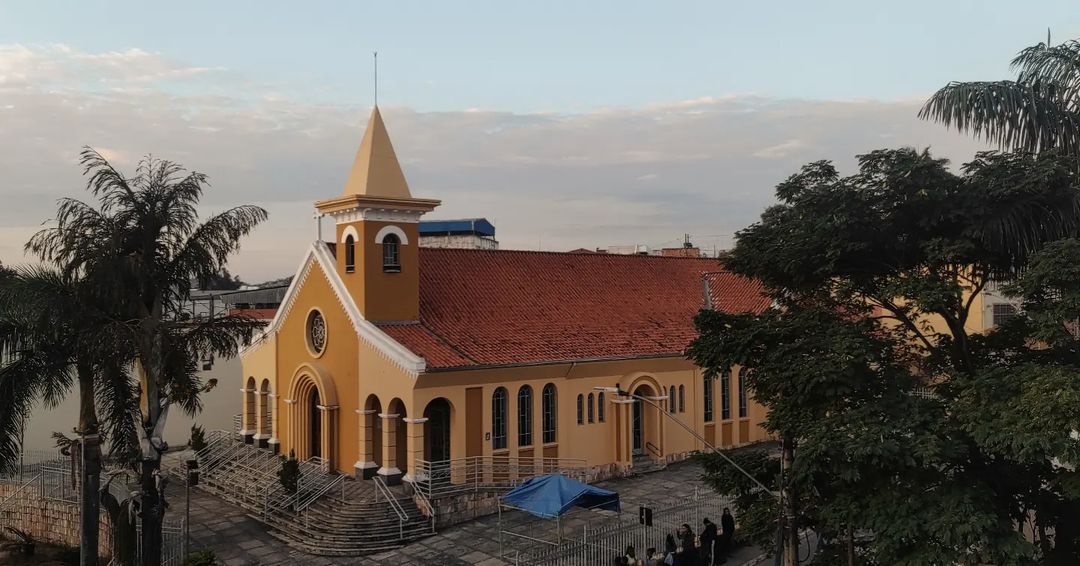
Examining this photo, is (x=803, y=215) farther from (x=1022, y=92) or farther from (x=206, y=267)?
(x=206, y=267)

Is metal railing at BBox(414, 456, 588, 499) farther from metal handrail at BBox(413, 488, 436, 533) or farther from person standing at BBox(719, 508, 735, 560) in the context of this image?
person standing at BBox(719, 508, 735, 560)

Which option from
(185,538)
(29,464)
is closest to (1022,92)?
(185,538)

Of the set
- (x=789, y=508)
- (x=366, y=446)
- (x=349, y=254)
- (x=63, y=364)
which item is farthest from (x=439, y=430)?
(x=789, y=508)

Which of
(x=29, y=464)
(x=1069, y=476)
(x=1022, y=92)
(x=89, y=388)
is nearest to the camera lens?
(x=1069, y=476)

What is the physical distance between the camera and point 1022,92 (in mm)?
15547

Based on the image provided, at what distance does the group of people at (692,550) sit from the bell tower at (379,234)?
11637mm

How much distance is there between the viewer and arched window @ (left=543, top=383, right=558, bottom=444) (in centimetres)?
2736

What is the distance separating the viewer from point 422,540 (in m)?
22.0

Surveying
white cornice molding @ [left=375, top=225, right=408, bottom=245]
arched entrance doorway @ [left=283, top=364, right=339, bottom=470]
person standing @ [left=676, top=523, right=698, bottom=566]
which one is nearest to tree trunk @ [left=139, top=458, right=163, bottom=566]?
arched entrance doorway @ [left=283, top=364, right=339, bottom=470]

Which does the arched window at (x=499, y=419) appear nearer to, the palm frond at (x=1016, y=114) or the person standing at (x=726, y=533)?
the person standing at (x=726, y=533)

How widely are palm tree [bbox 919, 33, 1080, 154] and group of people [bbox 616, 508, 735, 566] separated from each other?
36.8 feet

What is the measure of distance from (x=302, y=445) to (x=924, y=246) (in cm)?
2179

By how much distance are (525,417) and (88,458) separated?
13.4 metres

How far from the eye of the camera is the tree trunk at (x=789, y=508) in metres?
15.1
